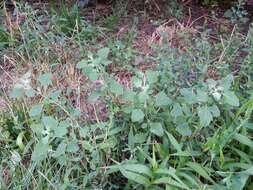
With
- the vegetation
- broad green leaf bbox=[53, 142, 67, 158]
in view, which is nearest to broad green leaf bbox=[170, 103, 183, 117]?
the vegetation

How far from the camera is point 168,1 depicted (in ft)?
9.69

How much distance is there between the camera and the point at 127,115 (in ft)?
6.75

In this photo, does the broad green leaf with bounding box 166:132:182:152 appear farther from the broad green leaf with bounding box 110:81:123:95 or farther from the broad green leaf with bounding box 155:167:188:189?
the broad green leaf with bounding box 110:81:123:95

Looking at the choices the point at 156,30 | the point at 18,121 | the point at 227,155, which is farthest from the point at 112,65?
the point at 227,155

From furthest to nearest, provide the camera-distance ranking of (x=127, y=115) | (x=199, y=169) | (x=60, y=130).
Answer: (x=127, y=115) < (x=199, y=169) < (x=60, y=130)

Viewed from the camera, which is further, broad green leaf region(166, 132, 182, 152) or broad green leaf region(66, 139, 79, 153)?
broad green leaf region(166, 132, 182, 152)

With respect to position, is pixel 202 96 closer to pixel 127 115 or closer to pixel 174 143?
pixel 174 143

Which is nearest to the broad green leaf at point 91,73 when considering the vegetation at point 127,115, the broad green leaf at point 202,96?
the vegetation at point 127,115

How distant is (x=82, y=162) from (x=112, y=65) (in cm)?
68

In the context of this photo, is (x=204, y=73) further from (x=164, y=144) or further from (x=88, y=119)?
(x=88, y=119)

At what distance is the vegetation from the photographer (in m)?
1.86

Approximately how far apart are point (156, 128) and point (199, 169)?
Result: 9.1 inches

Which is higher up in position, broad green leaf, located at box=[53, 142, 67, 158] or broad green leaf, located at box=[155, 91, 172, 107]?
broad green leaf, located at box=[155, 91, 172, 107]

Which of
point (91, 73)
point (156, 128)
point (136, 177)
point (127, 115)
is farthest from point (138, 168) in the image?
point (91, 73)
